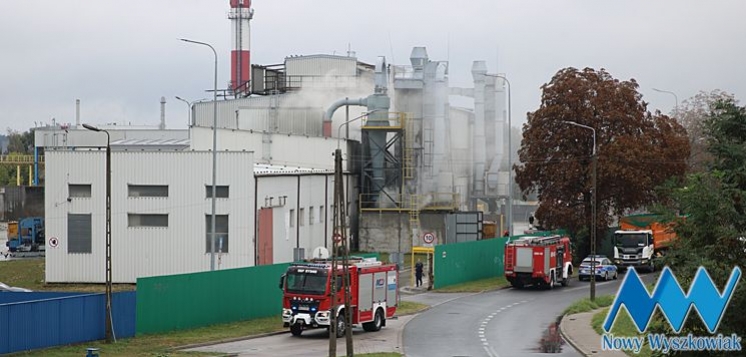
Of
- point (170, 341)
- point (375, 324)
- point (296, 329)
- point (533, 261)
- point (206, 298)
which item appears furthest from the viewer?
point (533, 261)

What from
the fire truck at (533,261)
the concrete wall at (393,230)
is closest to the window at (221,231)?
the fire truck at (533,261)

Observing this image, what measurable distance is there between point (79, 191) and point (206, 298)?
19868 millimetres

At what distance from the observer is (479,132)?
81.4 m

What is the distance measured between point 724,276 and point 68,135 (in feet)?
283

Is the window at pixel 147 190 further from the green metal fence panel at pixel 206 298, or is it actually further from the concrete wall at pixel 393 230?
the concrete wall at pixel 393 230

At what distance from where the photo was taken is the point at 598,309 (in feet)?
147

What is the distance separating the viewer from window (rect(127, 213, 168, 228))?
56.4 metres

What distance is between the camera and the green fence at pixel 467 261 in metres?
56.9

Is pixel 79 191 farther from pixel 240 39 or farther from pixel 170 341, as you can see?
pixel 240 39

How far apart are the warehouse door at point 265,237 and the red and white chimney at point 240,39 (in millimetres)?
49545

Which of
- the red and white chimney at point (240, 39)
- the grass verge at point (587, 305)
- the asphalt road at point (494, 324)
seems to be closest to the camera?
the asphalt road at point (494, 324)

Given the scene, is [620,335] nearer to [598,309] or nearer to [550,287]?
[598,309]

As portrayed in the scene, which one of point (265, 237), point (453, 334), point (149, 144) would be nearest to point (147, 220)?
point (265, 237)

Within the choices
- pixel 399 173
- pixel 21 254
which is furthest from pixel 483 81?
pixel 21 254
